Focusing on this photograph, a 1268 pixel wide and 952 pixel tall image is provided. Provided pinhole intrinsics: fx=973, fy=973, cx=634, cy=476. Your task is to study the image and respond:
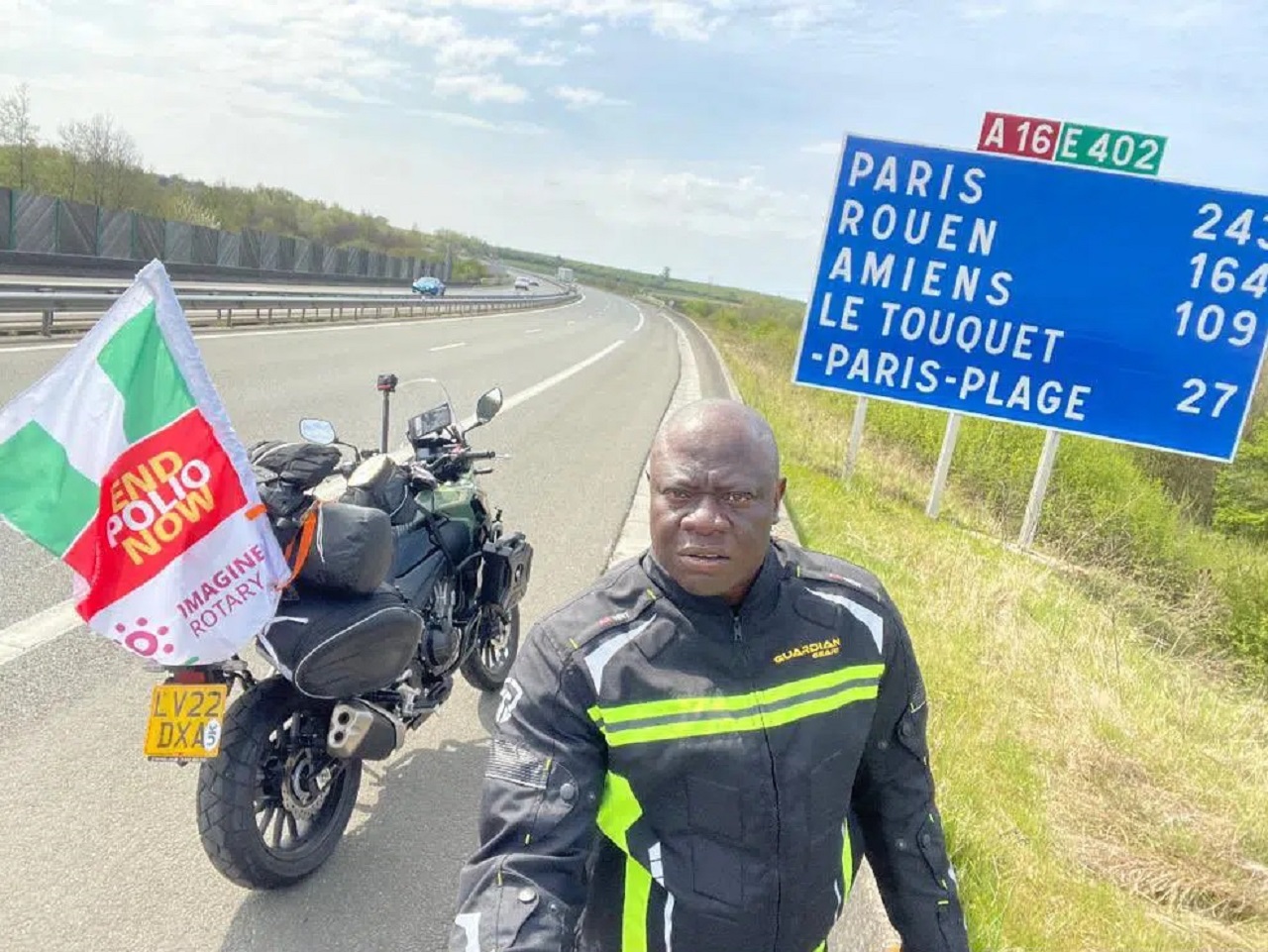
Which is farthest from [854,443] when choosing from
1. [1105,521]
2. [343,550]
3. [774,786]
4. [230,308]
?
[230,308]

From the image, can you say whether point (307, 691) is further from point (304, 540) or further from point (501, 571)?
point (501, 571)

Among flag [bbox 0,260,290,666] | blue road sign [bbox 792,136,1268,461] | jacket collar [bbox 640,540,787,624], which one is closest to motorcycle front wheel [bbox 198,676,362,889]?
flag [bbox 0,260,290,666]

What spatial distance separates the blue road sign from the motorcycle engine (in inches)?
232

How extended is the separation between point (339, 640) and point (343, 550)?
0.25 meters

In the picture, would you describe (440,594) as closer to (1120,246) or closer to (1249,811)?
(1249,811)

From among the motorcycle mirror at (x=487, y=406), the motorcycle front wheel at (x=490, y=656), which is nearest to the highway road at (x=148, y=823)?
the motorcycle front wheel at (x=490, y=656)

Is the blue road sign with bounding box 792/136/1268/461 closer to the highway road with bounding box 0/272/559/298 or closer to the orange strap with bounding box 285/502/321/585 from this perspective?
the highway road with bounding box 0/272/559/298

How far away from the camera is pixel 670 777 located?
159 centimetres

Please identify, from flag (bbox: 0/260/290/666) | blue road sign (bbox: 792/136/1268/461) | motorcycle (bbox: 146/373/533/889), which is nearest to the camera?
flag (bbox: 0/260/290/666)

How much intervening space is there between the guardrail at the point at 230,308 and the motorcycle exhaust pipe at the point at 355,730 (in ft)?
39.2

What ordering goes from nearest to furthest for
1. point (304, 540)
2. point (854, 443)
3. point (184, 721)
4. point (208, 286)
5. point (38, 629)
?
point (184, 721)
point (304, 540)
point (38, 629)
point (854, 443)
point (208, 286)

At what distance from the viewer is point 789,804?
1626mm

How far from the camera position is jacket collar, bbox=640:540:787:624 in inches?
66.3

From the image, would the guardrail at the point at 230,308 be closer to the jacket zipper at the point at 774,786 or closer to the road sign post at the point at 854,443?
the road sign post at the point at 854,443
